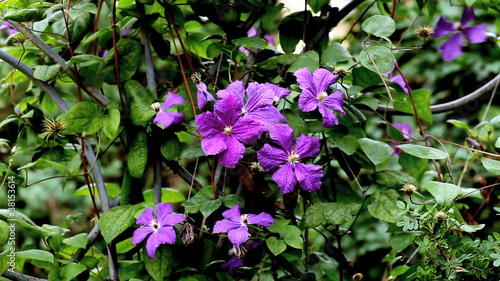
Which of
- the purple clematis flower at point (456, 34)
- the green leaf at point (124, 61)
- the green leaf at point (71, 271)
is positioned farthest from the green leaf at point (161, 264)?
the purple clematis flower at point (456, 34)

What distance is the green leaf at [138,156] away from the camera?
3.26ft

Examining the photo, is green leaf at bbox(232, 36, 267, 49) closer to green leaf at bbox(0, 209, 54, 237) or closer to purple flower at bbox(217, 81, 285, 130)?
purple flower at bbox(217, 81, 285, 130)

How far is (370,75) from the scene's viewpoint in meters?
1.04

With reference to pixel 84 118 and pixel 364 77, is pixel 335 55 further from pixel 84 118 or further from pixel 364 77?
pixel 84 118

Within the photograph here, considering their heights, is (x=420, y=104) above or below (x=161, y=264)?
above

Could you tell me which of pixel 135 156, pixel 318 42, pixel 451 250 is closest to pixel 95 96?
pixel 135 156

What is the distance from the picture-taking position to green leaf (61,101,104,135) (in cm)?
96

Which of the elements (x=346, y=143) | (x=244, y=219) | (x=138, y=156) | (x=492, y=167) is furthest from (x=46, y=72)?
(x=492, y=167)

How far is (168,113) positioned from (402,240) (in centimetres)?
45

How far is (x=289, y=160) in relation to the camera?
0.88m

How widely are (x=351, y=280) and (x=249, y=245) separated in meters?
0.33

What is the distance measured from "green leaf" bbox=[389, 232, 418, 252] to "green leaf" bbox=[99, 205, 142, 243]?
446mm

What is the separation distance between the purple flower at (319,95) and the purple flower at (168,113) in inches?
7.9

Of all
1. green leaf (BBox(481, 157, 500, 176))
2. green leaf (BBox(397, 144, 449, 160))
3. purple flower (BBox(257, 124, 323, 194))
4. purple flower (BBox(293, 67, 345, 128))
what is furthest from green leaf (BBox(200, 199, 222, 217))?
green leaf (BBox(481, 157, 500, 176))
